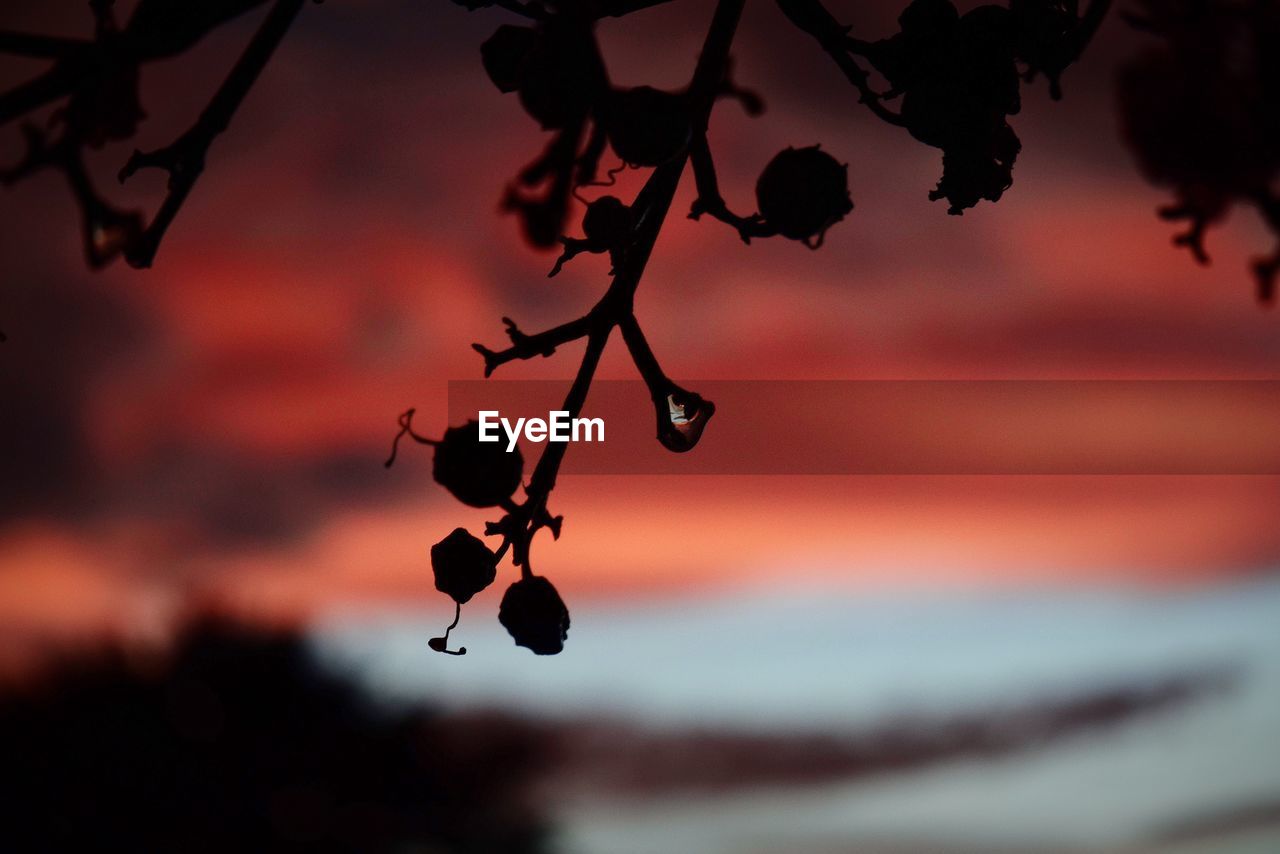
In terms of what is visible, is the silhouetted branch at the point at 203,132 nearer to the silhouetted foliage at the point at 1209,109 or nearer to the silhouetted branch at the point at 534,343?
the silhouetted branch at the point at 534,343

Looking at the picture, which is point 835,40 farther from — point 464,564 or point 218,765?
point 218,765

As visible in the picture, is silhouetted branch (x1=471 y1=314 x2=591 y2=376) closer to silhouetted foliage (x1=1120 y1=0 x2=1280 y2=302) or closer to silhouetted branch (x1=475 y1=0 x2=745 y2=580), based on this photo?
silhouetted branch (x1=475 y1=0 x2=745 y2=580)

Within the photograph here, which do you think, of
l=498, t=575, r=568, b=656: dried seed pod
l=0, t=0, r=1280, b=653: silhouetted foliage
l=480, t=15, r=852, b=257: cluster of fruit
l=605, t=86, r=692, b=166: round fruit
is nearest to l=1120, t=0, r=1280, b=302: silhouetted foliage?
l=0, t=0, r=1280, b=653: silhouetted foliage

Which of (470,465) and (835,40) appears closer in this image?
(470,465)

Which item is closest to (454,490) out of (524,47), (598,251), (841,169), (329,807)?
(598,251)

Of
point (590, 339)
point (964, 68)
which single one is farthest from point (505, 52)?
point (964, 68)

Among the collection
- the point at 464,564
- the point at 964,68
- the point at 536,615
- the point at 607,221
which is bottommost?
the point at 536,615

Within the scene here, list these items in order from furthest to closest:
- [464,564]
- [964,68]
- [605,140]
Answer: [964,68], [464,564], [605,140]
